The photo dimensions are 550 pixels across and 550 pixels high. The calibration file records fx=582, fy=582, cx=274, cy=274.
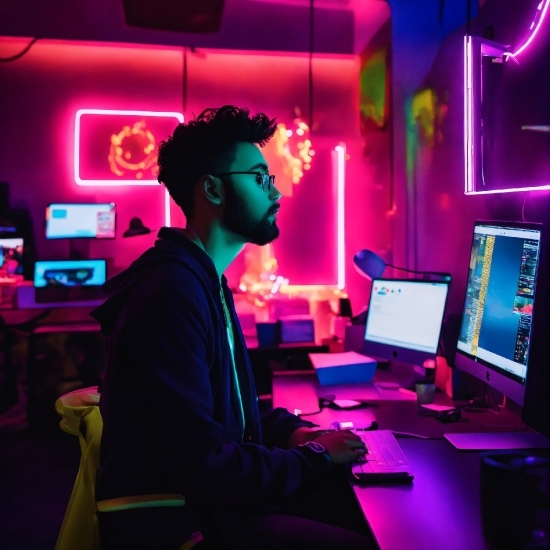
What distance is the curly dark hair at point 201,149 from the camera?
5.96 feet

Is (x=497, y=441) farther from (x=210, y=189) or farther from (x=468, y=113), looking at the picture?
(x=468, y=113)

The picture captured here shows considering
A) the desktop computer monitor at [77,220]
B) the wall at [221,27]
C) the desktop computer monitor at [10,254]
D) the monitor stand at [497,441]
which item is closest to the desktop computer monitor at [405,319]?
the monitor stand at [497,441]

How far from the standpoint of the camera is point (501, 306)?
185 centimetres

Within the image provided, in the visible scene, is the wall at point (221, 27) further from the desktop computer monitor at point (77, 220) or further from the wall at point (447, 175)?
the desktop computer monitor at point (77, 220)

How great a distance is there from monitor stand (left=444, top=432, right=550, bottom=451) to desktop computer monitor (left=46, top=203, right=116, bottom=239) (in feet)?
10.9

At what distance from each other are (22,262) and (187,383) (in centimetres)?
357

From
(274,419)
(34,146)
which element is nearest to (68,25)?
(34,146)

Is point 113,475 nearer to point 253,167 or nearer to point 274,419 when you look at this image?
point 274,419

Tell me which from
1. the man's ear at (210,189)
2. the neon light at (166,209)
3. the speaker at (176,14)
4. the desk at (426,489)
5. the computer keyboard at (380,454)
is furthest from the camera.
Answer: the neon light at (166,209)

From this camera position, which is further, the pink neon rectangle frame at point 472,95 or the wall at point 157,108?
the wall at point 157,108

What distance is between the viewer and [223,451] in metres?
1.38

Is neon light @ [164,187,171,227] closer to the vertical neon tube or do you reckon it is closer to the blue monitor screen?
the blue monitor screen

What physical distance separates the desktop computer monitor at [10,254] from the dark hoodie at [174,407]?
3209 mm

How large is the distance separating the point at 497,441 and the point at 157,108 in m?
3.70
